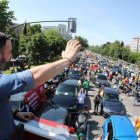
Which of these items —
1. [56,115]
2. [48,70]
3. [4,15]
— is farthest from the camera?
[4,15]

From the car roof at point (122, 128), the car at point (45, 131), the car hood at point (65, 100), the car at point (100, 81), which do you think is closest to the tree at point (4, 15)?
the car at point (100, 81)

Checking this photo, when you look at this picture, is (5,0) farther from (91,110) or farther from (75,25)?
(91,110)

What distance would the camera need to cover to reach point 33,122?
3082mm

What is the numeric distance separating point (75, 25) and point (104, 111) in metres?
5.97

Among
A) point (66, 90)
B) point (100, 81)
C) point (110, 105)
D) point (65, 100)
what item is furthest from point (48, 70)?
point (100, 81)

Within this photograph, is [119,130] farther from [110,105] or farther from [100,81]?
[100,81]

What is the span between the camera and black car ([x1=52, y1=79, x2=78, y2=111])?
1809cm

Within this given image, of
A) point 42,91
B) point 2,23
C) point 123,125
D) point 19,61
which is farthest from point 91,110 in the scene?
point 2,23

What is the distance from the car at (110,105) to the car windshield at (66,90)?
186 cm

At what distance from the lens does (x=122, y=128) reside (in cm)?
1111

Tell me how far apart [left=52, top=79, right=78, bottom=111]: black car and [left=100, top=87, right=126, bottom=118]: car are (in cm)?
171

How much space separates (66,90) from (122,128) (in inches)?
390

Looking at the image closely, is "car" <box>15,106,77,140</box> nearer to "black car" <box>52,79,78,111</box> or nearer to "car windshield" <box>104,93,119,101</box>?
"black car" <box>52,79,78,111</box>

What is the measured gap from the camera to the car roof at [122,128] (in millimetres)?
10437
